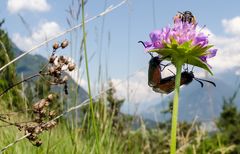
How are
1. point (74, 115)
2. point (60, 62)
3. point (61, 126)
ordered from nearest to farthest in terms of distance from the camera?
1. point (60, 62)
2. point (74, 115)
3. point (61, 126)

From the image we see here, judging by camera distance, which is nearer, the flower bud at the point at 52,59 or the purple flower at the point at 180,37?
the purple flower at the point at 180,37

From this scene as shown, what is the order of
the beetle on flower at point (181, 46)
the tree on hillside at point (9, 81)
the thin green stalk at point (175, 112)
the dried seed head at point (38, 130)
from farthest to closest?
the tree on hillside at point (9, 81) < the dried seed head at point (38, 130) < the beetle on flower at point (181, 46) < the thin green stalk at point (175, 112)

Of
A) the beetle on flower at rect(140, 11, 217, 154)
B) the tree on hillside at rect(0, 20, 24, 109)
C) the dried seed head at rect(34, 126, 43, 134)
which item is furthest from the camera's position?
the tree on hillside at rect(0, 20, 24, 109)

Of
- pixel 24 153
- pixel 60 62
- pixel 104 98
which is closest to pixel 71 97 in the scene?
pixel 104 98

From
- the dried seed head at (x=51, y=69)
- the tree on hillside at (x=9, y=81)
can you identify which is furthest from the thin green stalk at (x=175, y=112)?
the tree on hillside at (x=9, y=81)

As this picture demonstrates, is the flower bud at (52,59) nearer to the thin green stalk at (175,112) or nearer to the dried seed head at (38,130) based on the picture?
the dried seed head at (38,130)

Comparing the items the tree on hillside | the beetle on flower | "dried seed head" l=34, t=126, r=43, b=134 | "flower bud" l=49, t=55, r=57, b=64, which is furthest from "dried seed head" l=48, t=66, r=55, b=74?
the tree on hillside

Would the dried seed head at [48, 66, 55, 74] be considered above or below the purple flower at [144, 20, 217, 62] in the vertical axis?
below

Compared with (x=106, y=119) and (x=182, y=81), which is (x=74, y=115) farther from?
(x=182, y=81)

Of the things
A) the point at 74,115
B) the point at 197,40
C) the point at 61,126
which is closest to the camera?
the point at 197,40

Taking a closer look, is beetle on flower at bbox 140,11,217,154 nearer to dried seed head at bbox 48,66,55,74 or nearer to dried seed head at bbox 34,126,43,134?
dried seed head at bbox 48,66,55,74

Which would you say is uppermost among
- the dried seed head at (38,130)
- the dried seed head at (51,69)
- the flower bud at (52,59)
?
the flower bud at (52,59)
